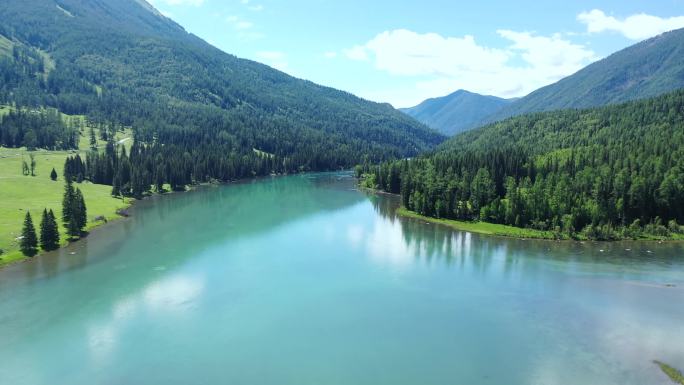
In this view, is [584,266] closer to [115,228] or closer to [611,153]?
[611,153]

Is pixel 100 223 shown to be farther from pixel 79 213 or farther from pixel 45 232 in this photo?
pixel 45 232

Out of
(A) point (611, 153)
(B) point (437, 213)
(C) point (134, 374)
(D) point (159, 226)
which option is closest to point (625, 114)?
(A) point (611, 153)

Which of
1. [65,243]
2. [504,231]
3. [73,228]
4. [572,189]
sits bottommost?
[65,243]

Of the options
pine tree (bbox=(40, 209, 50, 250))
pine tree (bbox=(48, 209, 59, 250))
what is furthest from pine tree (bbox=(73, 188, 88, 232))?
pine tree (bbox=(40, 209, 50, 250))

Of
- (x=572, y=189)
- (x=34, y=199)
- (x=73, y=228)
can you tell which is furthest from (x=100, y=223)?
(x=572, y=189)

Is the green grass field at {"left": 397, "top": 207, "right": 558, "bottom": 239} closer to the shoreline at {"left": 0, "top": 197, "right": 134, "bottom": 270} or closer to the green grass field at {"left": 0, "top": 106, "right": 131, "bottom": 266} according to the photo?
the shoreline at {"left": 0, "top": 197, "right": 134, "bottom": 270}

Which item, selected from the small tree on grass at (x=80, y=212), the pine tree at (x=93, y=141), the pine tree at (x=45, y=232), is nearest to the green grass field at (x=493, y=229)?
the small tree on grass at (x=80, y=212)
